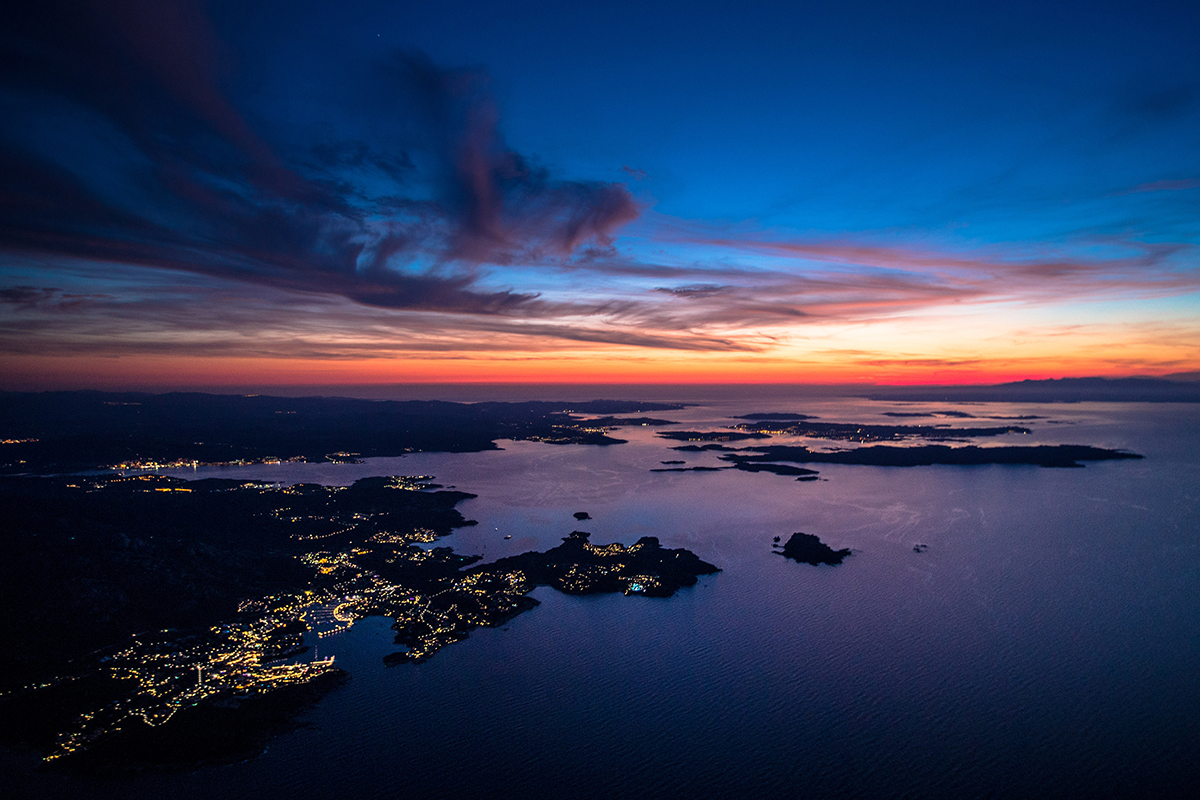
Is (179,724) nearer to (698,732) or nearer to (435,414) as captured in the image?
(698,732)

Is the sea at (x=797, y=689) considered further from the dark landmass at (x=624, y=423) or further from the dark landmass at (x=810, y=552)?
the dark landmass at (x=624, y=423)

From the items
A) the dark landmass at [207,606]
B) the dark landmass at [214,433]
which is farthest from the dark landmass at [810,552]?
the dark landmass at [214,433]

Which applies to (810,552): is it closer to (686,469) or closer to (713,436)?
(686,469)

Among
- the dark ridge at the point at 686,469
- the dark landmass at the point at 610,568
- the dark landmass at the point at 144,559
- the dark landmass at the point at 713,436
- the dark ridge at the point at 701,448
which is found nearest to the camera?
the dark landmass at the point at 144,559

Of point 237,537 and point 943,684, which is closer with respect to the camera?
point 943,684

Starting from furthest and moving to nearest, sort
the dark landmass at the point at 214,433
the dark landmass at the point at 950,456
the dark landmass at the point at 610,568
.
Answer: the dark landmass at the point at 214,433 < the dark landmass at the point at 950,456 < the dark landmass at the point at 610,568

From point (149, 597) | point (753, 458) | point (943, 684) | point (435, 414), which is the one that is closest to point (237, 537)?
point (149, 597)
